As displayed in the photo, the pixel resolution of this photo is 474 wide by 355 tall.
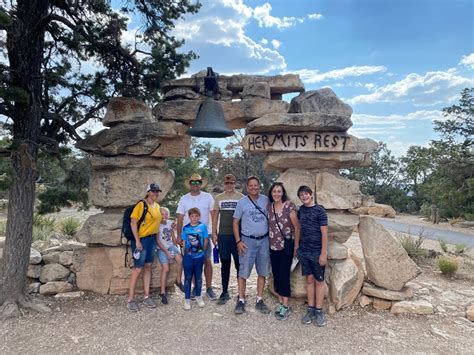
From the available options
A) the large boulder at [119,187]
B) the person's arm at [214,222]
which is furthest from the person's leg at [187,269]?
the large boulder at [119,187]

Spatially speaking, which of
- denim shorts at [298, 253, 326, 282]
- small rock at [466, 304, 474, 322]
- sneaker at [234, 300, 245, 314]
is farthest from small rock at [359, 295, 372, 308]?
sneaker at [234, 300, 245, 314]

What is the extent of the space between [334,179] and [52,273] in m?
4.50

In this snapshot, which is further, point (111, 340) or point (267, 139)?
point (267, 139)

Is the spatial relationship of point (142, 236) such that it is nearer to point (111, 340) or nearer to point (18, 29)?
point (111, 340)

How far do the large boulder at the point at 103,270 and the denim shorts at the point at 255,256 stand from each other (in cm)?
178

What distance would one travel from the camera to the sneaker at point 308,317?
4.29 meters

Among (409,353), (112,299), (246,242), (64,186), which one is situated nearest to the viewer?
(409,353)

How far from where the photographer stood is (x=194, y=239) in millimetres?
4520

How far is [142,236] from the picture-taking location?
179 inches

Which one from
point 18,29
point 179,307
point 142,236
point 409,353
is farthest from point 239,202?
point 18,29

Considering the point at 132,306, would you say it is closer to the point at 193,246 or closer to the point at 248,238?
the point at 193,246

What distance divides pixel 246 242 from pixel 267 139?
1520mm

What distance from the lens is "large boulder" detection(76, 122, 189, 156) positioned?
5.04 m

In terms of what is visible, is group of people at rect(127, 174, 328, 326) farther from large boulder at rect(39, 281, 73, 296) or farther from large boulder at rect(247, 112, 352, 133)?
large boulder at rect(39, 281, 73, 296)
